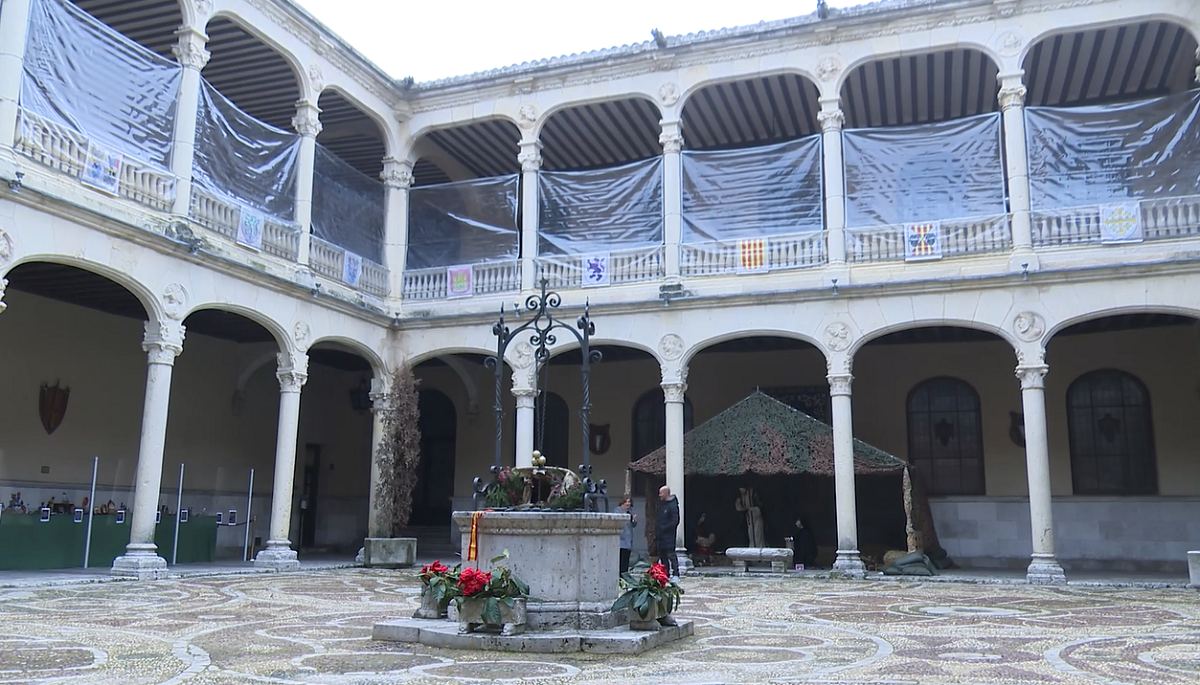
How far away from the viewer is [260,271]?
15398 millimetres

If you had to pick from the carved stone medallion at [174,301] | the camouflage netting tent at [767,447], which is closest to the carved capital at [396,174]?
the carved stone medallion at [174,301]

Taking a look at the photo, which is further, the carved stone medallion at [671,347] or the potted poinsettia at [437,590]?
the carved stone medallion at [671,347]

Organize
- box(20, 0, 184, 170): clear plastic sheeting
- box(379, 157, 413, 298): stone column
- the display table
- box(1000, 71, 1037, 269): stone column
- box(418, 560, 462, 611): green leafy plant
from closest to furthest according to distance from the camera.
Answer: box(418, 560, 462, 611): green leafy plant
box(20, 0, 184, 170): clear plastic sheeting
the display table
box(1000, 71, 1037, 269): stone column
box(379, 157, 413, 298): stone column

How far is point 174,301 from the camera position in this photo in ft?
45.7

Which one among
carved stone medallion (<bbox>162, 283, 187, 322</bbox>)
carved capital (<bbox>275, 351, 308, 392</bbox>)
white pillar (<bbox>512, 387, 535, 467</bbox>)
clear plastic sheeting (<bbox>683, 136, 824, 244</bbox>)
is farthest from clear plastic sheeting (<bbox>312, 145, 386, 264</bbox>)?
clear plastic sheeting (<bbox>683, 136, 824, 244</bbox>)

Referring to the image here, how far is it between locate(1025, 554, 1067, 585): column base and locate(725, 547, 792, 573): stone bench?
3608mm

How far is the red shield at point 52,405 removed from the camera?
16.0m

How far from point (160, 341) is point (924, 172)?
12.0 meters

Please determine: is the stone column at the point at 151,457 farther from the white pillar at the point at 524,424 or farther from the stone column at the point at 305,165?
the white pillar at the point at 524,424

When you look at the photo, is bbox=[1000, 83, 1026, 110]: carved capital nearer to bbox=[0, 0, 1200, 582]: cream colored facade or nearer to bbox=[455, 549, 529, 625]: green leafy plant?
bbox=[0, 0, 1200, 582]: cream colored facade

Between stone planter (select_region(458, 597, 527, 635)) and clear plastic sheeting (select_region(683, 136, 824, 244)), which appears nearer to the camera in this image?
stone planter (select_region(458, 597, 527, 635))

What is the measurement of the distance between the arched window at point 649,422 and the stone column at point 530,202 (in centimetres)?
433

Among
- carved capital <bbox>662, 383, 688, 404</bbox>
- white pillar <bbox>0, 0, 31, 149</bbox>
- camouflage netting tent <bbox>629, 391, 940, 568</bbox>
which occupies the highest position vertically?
white pillar <bbox>0, 0, 31, 149</bbox>

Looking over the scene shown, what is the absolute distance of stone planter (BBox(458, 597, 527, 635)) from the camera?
696cm
